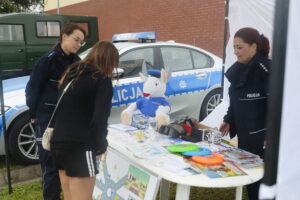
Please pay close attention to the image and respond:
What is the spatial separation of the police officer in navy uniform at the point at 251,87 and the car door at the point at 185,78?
7.65 feet

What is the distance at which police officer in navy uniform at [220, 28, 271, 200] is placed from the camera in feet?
7.39

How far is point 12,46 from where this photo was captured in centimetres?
759

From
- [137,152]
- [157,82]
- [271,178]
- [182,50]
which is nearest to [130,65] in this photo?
[182,50]

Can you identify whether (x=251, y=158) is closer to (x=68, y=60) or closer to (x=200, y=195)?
→ (x=200, y=195)

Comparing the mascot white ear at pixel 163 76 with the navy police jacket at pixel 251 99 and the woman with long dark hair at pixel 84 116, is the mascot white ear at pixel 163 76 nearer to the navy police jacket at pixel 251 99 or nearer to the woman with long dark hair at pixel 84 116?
the navy police jacket at pixel 251 99

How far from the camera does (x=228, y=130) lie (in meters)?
2.71

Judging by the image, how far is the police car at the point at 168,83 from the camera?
3795 mm

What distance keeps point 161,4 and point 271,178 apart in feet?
31.5

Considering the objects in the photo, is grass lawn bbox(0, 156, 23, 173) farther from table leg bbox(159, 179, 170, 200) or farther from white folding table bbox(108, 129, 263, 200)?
white folding table bbox(108, 129, 263, 200)

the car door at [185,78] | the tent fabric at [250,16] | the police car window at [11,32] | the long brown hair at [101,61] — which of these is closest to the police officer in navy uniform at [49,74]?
the long brown hair at [101,61]

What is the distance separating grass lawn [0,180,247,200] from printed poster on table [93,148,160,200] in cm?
85

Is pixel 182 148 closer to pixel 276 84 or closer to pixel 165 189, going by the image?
pixel 165 189

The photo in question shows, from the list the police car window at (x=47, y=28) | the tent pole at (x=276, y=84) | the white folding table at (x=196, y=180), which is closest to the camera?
the tent pole at (x=276, y=84)

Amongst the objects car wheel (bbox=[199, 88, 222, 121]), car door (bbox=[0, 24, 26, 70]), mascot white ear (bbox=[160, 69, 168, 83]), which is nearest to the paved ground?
mascot white ear (bbox=[160, 69, 168, 83])
